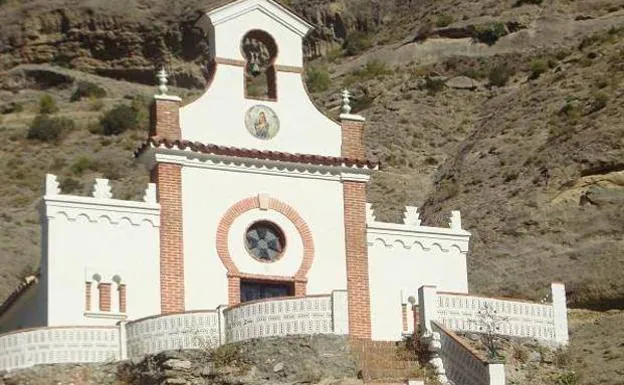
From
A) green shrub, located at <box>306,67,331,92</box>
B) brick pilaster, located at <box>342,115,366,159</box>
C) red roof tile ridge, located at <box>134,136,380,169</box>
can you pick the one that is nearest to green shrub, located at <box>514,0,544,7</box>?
green shrub, located at <box>306,67,331,92</box>

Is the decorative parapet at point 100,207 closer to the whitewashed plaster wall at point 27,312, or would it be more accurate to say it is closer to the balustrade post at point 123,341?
the whitewashed plaster wall at point 27,312

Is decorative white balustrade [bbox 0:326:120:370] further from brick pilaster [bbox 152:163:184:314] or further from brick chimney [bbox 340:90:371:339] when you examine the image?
brick chimney [bbox 340:90:371:339]

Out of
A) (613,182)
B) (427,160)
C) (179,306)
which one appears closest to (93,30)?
(427,160)

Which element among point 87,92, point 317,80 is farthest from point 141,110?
point 317,80

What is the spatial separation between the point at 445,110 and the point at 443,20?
14.3 m

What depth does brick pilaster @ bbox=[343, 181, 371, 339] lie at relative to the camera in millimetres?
44188

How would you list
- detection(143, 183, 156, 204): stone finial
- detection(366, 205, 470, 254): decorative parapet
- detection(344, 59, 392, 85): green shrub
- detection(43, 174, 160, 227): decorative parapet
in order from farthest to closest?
detection(344, 59, 392, 85): green shrub → detection(366, 205, 470, 254): decorative parapet → detection(143, 183, 156, 204): stone finial → detection(43, 174, 160, 227): decorative parapet

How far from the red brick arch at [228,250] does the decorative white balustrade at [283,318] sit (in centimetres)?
365

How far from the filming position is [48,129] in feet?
297

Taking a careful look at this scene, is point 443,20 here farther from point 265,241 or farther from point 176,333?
point 176,333

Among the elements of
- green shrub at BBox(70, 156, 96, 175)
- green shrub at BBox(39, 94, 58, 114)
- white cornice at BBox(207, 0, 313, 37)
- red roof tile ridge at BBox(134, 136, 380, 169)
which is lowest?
red roof tile ridge at BBox(134, 136, 380, 169)

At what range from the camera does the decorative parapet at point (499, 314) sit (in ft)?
135

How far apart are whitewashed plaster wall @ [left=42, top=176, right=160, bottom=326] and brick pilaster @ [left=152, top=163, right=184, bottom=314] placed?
0.53ft

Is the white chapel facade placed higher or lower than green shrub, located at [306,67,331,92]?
lower
